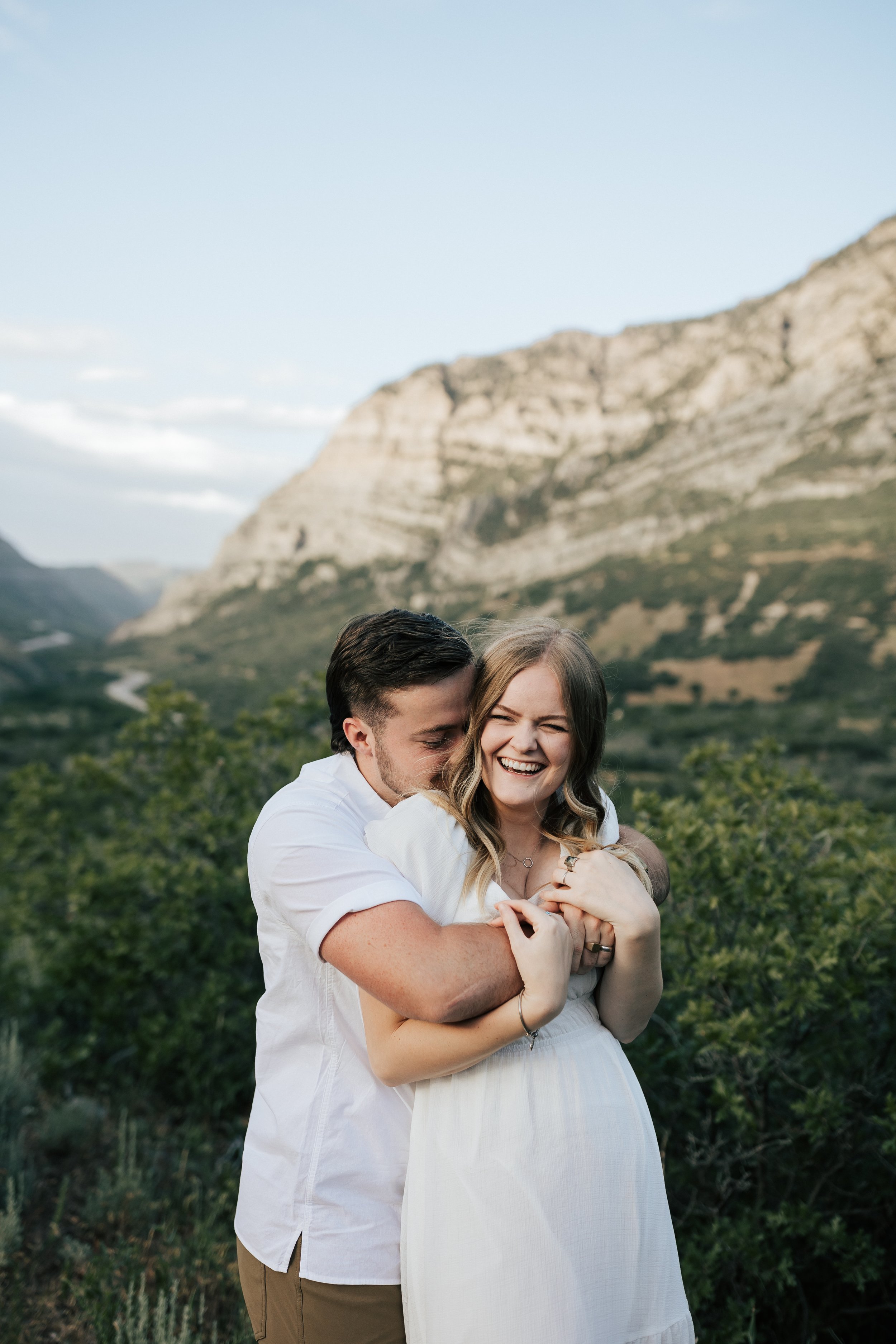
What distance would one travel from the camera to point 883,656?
36281 mm

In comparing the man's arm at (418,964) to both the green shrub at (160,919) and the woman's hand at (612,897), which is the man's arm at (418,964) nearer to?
the woman's hand at (612,897)

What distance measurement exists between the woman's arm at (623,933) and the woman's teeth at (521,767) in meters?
0.24

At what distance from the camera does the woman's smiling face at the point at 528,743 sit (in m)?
2.01

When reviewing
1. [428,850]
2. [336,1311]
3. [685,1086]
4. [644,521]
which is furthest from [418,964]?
[644,521]

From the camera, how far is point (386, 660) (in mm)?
2053

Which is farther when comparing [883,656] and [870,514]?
[870,514]

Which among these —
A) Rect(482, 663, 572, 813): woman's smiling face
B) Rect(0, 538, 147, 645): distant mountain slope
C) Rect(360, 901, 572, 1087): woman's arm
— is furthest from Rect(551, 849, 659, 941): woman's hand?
Rect(0, 538, 147, 645): distant mountain slope

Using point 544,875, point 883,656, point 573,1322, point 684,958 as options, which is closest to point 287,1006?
point 544,875

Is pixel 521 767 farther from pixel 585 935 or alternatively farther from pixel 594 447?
pixel 594 447

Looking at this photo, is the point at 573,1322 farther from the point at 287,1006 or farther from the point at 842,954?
the point at 842,954

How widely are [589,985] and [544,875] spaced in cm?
28

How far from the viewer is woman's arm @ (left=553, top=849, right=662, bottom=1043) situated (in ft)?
5.85

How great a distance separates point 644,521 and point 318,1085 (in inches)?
2631

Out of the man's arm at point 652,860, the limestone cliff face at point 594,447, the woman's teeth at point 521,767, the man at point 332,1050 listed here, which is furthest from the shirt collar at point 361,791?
the limestone cliff face at point 594,447
